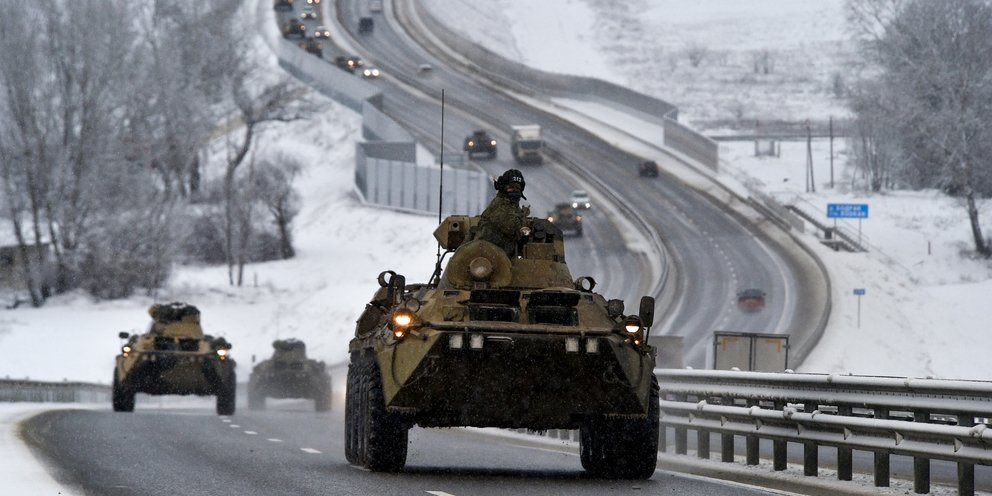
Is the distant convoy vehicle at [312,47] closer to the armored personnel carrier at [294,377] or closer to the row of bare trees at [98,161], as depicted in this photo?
the row of bare trees at [98,161]

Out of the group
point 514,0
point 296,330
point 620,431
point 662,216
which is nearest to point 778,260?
point 662,216

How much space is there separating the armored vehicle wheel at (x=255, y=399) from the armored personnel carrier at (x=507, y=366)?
25.1 meters

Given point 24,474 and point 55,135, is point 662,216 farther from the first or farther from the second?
point 24,474

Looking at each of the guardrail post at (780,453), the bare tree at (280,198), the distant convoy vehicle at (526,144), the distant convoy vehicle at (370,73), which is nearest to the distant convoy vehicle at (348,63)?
the distant convoy vehicle at (370,73)

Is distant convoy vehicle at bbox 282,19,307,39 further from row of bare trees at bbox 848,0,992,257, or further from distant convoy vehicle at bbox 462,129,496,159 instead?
row of bare trees at bbox 848,0,992,257

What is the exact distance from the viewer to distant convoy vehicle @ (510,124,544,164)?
91.1m

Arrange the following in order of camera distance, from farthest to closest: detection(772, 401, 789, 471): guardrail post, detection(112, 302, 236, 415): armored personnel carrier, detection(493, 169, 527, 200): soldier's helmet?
detection(112, 302, 236, 415): armored personnel carrier → detection(772, 401, 789, 471): guardrail post → detection(493, 169, 527, 200): soldier's helmet

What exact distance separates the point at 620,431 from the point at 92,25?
62404 millimetres

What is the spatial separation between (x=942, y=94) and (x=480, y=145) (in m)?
25.4

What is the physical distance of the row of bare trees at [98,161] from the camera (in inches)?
2788

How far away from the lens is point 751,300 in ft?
220

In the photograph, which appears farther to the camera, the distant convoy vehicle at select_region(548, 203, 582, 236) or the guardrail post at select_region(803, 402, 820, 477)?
the distant convoy vehicle at select_region(548, 203, 582, 236)

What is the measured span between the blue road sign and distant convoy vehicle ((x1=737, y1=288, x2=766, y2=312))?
6156 mm

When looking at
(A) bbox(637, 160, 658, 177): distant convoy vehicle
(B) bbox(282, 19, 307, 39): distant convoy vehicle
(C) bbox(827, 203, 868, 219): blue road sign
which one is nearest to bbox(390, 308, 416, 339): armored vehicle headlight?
(C) bbox(827, 203, 868, 219): blue road sign
